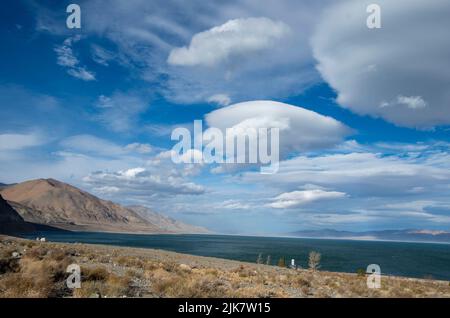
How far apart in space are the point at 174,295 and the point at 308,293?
21.7ft

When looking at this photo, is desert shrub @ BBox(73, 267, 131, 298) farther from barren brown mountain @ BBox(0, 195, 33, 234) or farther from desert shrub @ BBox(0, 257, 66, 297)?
barren brown mountain @ BBox(0, 195, 33, 234)

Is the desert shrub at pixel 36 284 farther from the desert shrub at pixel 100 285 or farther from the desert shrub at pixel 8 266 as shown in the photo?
the desert shrub at pixel 8 266

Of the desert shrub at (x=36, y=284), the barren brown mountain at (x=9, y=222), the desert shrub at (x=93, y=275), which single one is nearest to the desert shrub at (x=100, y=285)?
the desert shrub at (x=93, y=275)

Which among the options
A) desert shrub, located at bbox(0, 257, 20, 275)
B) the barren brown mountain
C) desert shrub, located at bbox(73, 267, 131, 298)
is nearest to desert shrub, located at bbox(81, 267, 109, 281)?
desert shrub, located at bbox(73, 267, 131, 298)

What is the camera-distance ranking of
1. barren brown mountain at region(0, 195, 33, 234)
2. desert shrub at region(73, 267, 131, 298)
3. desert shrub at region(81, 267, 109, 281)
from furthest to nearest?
1. barren brown mountain at region(0, 195, 33, 234)
2. desert shrub at region(81, 267, 109, 281)
3. desert shrub at region(73, 267, 131, 298)

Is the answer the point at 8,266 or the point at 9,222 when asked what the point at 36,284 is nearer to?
the point at 8,266

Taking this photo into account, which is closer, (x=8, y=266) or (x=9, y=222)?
(x=8, y=266)

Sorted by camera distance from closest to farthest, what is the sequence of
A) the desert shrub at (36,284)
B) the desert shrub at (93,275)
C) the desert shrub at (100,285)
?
1. the desert shrub at (36,284)
2. the desert shrub at (100,285)
3. the desert shrub at (93,275)

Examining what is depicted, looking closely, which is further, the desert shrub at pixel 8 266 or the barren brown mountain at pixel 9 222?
the barren brown mountain at pixel 9 222

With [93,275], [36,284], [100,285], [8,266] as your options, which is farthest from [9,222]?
[36,284]

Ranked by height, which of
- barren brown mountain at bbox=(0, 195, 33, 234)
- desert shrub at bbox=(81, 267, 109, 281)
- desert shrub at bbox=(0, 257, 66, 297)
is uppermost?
desert shrub at bbox=(0, 257, 66, 297)

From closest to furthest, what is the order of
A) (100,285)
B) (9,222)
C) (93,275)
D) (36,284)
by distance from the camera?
1. (36,284)
2. (100,285)
3. (93,275)
4. (9,222)
